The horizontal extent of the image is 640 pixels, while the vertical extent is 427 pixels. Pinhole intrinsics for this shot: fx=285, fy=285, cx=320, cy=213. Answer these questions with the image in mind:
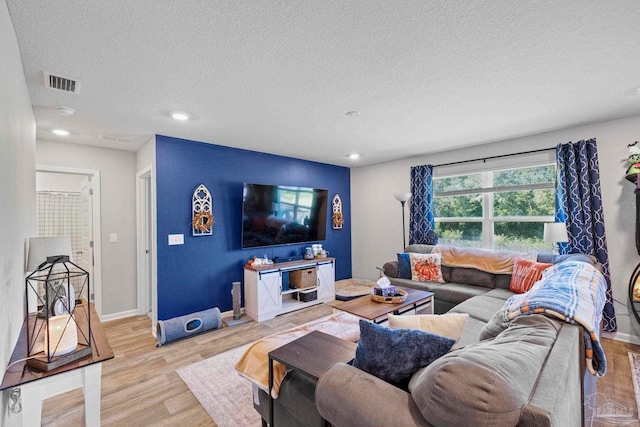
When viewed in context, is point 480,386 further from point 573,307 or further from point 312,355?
point 573,307

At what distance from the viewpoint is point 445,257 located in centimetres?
409

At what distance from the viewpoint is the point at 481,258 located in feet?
12.4

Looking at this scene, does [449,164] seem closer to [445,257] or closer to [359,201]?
[445,257]

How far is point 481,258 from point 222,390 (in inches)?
133

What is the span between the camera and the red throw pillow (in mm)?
3176

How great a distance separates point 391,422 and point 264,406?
3.62 ft

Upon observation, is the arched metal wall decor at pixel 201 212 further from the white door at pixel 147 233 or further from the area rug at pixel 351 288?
the area rug at pixel 351 288

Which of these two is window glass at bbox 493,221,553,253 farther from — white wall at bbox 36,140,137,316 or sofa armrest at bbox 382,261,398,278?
white wall at bbox 36,140,137,316

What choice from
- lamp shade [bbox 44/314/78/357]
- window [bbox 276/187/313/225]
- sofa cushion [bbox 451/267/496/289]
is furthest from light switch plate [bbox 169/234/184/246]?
sofa cushion [bbox 451/267/496/289]

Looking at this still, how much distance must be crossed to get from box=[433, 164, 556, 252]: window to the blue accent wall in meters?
2.62

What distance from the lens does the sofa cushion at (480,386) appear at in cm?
76

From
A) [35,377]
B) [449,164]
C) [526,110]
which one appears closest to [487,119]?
[526,110]

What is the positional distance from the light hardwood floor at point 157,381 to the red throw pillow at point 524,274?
863 mm

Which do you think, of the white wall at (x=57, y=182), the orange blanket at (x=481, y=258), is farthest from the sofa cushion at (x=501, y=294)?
the white wall at (x=57, y=182)
